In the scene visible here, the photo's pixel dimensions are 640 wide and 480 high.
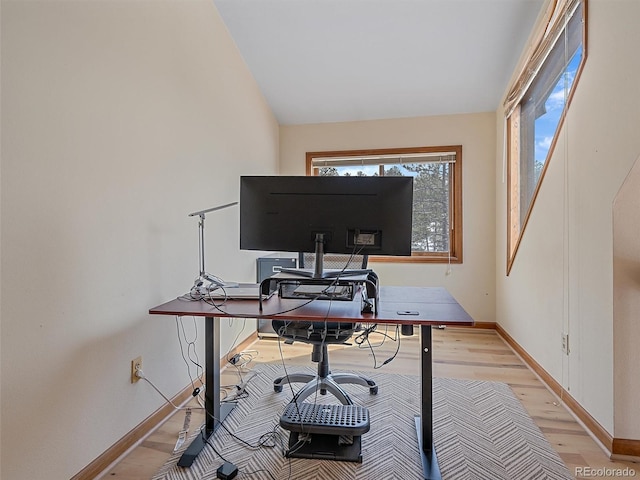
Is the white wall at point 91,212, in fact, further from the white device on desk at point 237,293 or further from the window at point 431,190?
the window at point 431,190

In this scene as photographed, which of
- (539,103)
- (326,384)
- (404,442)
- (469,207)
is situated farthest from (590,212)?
(469,207)

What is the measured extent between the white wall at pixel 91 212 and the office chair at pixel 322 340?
0.70 metres

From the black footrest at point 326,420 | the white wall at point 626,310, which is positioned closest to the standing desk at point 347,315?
the black footrest at point 326,420

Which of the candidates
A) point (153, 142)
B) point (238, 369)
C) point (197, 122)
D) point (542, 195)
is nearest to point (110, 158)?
point (153, 142)

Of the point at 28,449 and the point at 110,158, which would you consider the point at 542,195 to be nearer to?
the point at 110,158

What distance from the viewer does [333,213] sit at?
55.2 inches

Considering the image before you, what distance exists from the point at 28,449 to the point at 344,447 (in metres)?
1.22

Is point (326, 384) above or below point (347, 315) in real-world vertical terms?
below

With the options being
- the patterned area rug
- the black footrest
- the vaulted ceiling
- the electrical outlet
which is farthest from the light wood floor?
the vaulted ceiling

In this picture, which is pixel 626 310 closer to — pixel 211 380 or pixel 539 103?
pixel 539 103

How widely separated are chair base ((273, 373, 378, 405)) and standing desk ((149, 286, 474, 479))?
1.28 feet

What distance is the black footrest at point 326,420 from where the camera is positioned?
4.95 feet

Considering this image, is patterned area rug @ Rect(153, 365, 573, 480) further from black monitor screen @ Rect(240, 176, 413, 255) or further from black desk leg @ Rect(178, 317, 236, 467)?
black monitor screen @ Rect(240, 176, 413, 255)

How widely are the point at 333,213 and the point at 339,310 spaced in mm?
418
